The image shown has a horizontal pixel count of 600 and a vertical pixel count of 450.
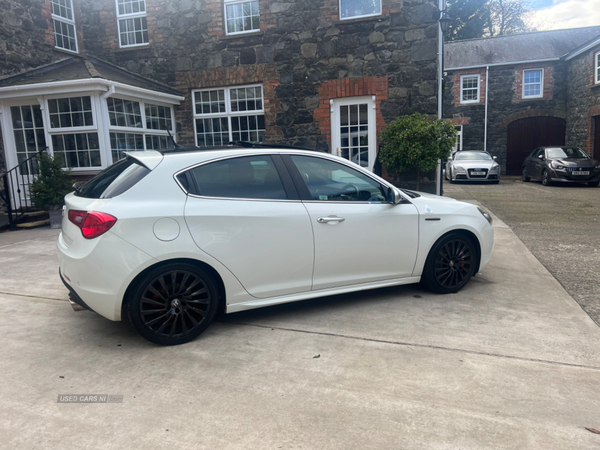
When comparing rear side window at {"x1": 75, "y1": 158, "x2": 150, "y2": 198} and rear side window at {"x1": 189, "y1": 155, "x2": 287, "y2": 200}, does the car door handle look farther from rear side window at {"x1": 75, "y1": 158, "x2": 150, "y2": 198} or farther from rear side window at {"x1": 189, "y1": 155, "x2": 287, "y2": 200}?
rear side window at {"x1": 75, "y1": 158, "x2": 150, "y2": 198}

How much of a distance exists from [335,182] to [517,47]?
2520 cm

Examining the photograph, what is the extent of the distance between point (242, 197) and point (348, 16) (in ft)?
24.8

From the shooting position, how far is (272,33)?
→ 10.1 m

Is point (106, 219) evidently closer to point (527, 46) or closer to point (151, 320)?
point (151, 320)

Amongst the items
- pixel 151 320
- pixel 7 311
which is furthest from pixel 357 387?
pixel 7 311

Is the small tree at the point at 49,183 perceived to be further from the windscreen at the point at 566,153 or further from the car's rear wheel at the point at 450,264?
the windscreen at the point at 566,153

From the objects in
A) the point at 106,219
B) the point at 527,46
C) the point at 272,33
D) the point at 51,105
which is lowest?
the point at 106,219

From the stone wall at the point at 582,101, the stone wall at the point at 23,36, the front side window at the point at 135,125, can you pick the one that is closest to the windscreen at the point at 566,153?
the stone wall at the point at 582,101

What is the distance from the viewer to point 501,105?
24047 millimetres

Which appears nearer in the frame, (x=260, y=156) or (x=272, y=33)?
(x=260, y=156)

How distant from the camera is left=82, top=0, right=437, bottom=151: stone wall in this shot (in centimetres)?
945

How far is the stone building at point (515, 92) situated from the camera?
23.0 meters

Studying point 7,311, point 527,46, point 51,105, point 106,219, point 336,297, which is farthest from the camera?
point 527,46

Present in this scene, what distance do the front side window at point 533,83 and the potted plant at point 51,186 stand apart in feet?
75.8
